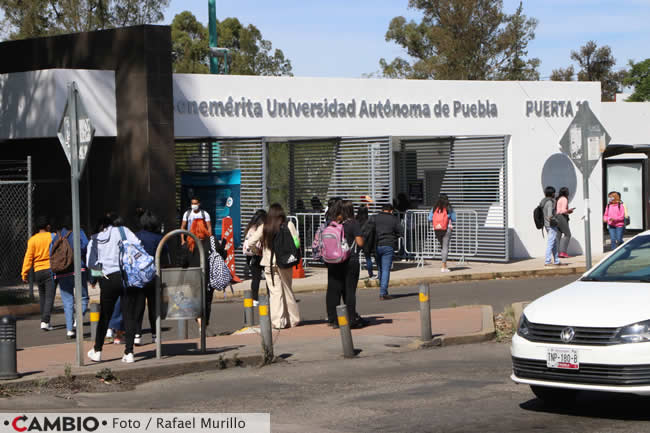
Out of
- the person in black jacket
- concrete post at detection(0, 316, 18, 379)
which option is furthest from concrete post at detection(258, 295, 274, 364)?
the person in black jacket

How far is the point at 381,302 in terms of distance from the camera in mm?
18375

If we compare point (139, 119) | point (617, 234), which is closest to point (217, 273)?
point (139, 119)

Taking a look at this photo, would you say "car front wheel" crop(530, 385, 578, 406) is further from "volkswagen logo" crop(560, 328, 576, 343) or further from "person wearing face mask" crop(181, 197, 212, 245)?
"person wearing face mask" crop(181, 197, 212, 245)

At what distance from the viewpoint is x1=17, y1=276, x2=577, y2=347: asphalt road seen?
15.4m

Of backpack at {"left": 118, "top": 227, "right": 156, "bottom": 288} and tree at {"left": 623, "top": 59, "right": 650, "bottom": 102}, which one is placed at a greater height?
tree at {"left": 623, "top": 59, "right": 650, "bottom": 102}

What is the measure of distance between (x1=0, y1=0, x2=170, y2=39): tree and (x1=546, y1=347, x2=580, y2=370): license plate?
4805 cm

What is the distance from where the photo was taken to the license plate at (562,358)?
810cm

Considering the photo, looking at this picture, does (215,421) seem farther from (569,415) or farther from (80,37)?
(80,37)

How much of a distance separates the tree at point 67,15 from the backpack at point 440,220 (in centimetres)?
3531

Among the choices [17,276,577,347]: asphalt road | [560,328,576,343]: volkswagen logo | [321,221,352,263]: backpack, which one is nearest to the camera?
[560,328,576,343]: volkswagen logo

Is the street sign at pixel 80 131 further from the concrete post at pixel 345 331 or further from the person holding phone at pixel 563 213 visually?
the person holding phone at pixel 563 213

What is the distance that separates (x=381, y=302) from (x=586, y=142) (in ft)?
18.0

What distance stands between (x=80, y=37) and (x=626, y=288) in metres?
16.5

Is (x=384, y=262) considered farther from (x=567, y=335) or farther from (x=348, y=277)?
(x=567, y=335)
